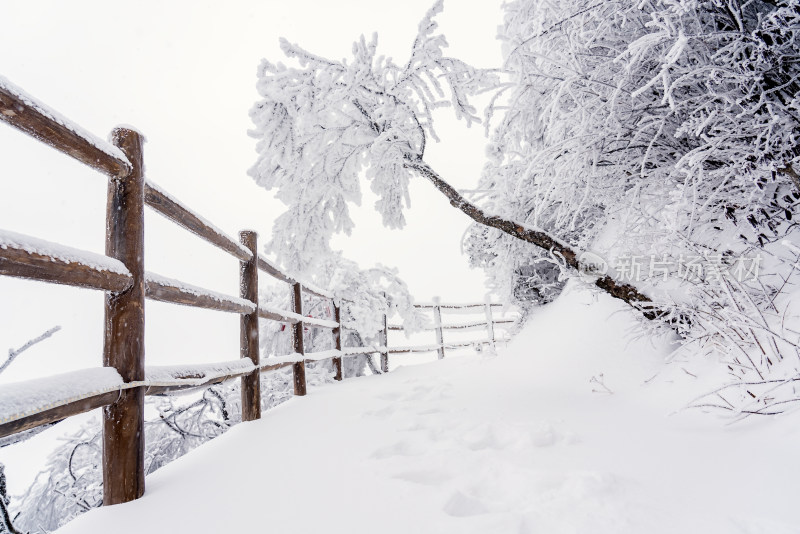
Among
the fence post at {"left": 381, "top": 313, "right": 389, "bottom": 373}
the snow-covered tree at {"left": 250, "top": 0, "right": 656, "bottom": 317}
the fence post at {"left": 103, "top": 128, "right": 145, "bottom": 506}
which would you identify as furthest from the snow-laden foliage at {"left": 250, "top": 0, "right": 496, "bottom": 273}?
the fence post at {"left": 381, "top": 313, "right": 389, "bottom": 373}

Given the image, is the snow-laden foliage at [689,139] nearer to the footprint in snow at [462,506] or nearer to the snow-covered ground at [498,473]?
the snow-covered ground at [498,473]

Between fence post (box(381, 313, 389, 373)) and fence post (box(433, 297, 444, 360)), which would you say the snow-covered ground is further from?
fence post (box(433, 297, 444, 360))

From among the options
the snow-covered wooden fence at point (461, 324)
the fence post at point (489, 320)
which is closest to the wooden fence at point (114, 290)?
the snow-covered wooden fence at point (461, 324)

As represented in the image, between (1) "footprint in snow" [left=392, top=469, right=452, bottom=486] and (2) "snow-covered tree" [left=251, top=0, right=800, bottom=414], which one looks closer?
(1) "footprint in snow" [left=392, top=469, right=452, bottom=486]

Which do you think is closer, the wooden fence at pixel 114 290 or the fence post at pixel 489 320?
the wooden fence at pixel 114 290

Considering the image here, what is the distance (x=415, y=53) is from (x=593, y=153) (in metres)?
2.36

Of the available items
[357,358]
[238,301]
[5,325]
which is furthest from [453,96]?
[357,358]

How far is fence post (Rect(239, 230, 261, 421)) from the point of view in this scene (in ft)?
10.1

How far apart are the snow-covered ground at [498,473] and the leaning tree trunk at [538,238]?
48cm

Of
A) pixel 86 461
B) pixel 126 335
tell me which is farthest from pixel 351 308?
pixel 126 335

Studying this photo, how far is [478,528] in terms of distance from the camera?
3.91ft

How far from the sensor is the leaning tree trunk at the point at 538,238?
126 inches

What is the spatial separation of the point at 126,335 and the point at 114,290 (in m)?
0.19

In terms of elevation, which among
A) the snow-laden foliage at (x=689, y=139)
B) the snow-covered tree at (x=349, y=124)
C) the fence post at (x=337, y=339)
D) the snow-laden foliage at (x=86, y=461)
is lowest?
the snow-laden foliage at (x=86, y=461)
